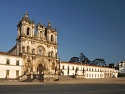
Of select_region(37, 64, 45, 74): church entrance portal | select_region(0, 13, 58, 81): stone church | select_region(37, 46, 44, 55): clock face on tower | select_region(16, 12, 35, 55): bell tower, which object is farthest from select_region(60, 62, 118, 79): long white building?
select_region(16, 12, 35, 55): bell tower

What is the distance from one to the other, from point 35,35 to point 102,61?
88390 mm

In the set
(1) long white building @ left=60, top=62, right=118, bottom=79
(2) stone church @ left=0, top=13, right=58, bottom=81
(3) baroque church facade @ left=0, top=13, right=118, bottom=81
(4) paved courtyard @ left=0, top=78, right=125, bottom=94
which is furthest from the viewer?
(1) long white building @ left=60, top=62, right=118, bottom=79

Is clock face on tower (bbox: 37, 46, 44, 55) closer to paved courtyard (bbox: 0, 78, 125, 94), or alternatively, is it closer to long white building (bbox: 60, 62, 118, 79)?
long white building (bbox: 60, 62, 118, 79)

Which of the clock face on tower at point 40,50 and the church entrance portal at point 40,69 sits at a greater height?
the clock face on tower at point 40,50

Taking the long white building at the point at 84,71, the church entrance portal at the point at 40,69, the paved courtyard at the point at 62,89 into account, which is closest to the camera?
the paved courtyard at the point at 62,89

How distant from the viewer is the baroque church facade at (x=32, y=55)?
1941 inches

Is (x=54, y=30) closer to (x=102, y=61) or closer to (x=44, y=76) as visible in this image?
(x=44, y=76)

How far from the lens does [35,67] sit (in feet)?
181

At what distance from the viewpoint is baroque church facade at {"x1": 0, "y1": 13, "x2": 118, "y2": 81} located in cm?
4931

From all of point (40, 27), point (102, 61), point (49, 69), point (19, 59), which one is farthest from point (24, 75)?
point (102, 61)

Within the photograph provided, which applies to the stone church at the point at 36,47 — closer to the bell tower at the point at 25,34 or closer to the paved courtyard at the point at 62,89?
the bell tower at the point at 25,34

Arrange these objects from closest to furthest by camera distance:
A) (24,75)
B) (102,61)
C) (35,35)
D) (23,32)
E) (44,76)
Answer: (44,76) < (24,75) < (23,32) < (35,35) < (102,61)

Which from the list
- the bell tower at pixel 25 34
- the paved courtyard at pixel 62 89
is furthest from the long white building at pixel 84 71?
the paved courtyard at pixel 62 89

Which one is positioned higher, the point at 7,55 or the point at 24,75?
the point at 7,55
